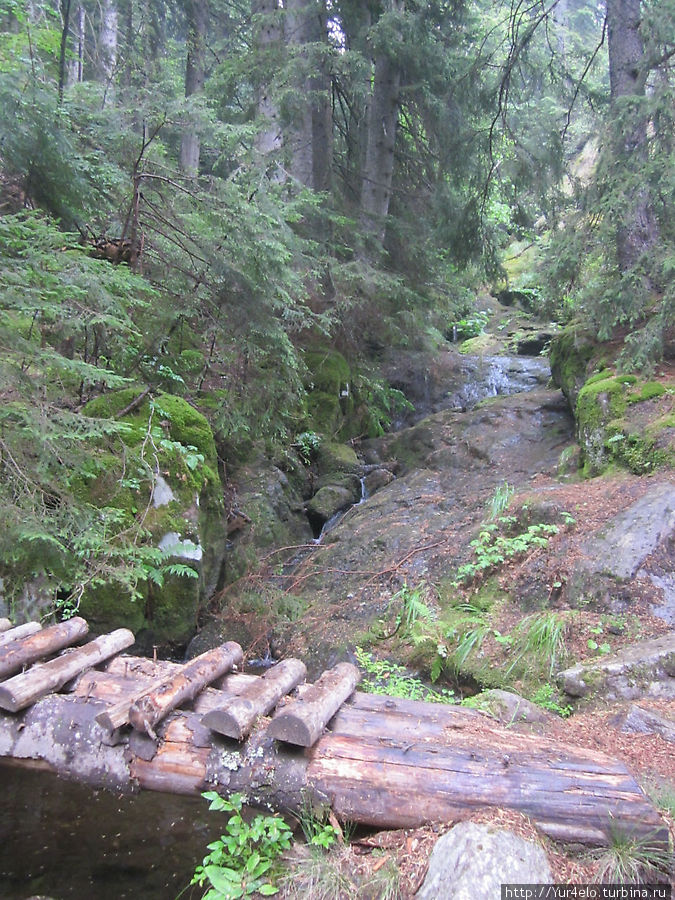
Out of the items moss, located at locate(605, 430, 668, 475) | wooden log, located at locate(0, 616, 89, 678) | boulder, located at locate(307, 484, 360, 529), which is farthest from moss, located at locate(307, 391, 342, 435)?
wooden log, located at locate(0, 616, 89, 678)

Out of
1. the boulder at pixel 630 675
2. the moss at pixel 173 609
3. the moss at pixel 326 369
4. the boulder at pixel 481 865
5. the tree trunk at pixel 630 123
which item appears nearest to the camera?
the boulder at pixel 481 865

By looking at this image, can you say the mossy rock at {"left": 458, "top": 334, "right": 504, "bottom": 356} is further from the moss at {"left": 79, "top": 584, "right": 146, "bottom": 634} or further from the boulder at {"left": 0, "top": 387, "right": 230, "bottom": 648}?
the moss at {"left": 79, "top": 584, "right": 146, "bottom": 634}

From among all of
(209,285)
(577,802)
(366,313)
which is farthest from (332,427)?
(577,802)

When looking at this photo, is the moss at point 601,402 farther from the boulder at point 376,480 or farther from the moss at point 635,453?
the boulder at point 376,480

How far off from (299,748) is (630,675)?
2763mm

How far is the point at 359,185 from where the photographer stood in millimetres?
12758

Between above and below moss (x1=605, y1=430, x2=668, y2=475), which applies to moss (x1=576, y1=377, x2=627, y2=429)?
above

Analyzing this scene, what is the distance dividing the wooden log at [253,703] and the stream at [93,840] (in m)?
0.60

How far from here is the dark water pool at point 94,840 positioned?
9.45 ft

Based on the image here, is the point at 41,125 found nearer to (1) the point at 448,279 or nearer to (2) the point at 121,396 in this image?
(2) the point at 121,396

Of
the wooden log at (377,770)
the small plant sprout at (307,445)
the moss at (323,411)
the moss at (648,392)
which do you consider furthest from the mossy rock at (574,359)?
the wooden log at (377,770)

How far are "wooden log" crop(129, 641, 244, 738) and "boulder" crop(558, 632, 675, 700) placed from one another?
2699mm

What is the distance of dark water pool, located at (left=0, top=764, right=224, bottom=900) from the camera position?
2879 millimetres

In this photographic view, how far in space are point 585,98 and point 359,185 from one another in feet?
15.8
